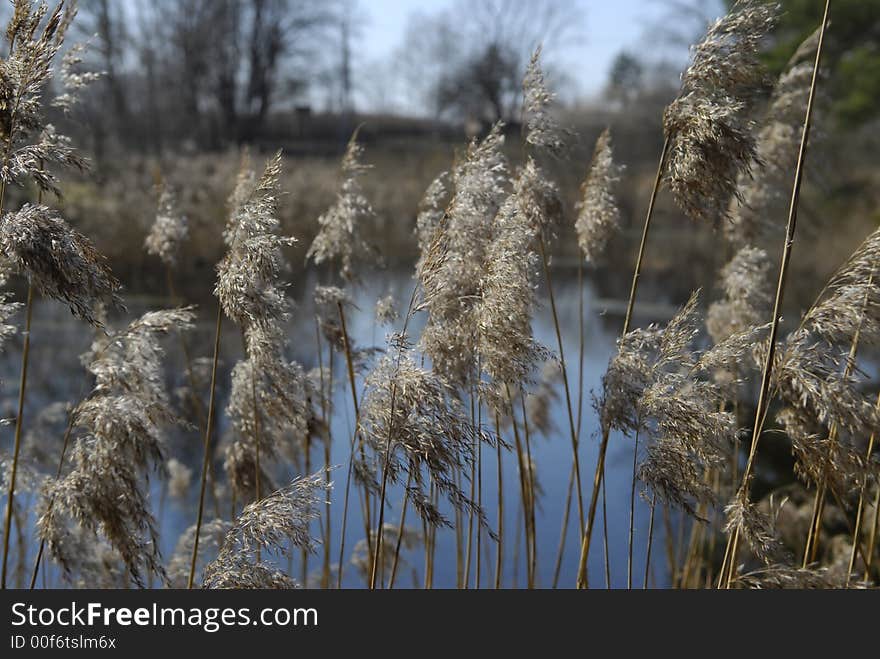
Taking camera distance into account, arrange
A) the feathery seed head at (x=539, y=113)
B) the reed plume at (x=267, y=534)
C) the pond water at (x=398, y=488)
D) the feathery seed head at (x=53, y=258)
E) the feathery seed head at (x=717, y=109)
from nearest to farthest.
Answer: the feathery seed head at (x=53, y=258) < the reed plume at (x=267, y=534) < the feathery seed head at (x=717, y=109) < the feathery seed head at (x=539, y=113) < the pond water at (x=398, y=488)

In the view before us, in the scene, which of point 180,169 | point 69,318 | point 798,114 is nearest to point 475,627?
point 798,114

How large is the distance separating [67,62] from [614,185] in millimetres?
1834

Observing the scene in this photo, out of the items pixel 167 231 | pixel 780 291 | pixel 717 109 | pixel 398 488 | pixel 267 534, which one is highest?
pixel 167 231

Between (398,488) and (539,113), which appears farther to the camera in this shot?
(398,488)

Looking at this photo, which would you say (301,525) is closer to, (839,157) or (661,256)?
(661,256)

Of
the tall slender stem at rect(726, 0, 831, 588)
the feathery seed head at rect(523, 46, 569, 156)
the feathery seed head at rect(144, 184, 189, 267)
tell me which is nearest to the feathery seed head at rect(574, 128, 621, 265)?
the feathery seed head at rect(523, 46, 569, 156)

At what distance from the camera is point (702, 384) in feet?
7.37

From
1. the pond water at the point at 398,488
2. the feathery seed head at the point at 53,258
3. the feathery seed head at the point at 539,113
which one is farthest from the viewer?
the pond water at the point at 398,488

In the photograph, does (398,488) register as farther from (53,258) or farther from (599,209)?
(53,258)

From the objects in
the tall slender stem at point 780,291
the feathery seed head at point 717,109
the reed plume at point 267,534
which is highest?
the feathery seed head at point 717,109

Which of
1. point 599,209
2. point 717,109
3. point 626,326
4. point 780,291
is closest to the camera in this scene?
point 780,291

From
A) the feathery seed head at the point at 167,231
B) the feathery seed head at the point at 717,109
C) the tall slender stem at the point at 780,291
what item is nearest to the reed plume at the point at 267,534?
the tall slender stem at the point at 780,291

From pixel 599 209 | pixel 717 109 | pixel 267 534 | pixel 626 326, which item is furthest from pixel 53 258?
pixel 599 209

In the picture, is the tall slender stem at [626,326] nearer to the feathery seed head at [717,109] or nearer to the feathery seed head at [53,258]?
the feathery seed head at [717,109]
